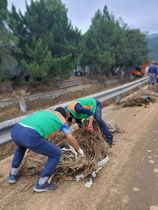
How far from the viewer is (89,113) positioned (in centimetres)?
346

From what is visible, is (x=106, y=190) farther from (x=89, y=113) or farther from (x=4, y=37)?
(x=4, y=37)

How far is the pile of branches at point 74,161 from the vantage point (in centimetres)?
257

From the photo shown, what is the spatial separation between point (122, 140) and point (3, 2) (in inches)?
590

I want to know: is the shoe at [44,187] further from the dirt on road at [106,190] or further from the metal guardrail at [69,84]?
the metal guardrail at [69,84]

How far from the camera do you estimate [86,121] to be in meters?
3.88

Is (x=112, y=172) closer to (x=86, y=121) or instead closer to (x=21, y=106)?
(x=86, y=121)

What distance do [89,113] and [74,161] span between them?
3.65 ft

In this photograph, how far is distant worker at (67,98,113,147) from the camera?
11.4 feet

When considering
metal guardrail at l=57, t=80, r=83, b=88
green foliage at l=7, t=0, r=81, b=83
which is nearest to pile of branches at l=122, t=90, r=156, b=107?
green foliage at l=7, t=0, r=81, b=83

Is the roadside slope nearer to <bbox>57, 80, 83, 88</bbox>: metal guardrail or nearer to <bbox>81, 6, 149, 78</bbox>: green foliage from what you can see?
<bbox>57, 80, 83, 88</bbox>: metal guardrail

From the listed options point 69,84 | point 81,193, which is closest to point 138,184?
point 81,193

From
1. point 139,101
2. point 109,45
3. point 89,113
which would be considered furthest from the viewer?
point 109,45

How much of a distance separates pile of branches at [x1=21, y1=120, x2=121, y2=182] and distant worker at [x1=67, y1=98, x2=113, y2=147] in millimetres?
319

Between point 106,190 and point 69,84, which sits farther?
point 69,84
